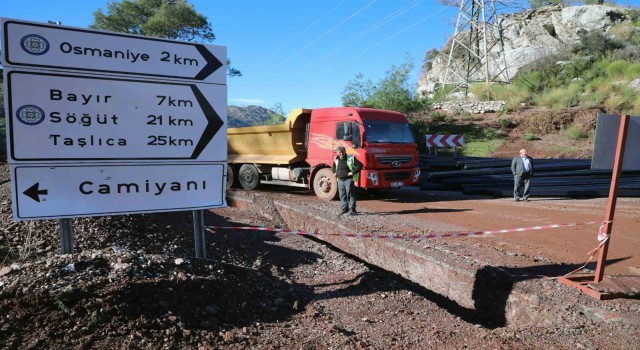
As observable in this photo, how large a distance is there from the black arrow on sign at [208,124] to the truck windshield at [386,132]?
23.9 ft

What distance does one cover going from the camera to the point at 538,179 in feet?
45.8

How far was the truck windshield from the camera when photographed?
11.2 m

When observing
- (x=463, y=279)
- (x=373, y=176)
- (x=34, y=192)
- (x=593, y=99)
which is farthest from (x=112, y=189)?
(x=593, y=99)

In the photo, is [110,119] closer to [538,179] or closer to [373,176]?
[373,176]

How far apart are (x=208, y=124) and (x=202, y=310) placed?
1747 millimetres

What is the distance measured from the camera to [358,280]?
18.1 feet

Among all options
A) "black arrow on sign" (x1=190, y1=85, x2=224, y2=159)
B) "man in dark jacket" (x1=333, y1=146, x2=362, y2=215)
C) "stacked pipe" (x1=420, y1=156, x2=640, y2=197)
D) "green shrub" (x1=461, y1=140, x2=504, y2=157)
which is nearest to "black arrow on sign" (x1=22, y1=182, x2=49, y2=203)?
"black arrow on sign" (x1=190, y1=85, x2=224, y2=159)

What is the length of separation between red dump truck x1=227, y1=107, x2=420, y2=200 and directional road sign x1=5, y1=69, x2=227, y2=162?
723 cm

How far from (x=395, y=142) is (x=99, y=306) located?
947 cm

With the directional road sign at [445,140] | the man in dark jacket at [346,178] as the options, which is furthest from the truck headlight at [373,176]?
the directional road sign at [445,140]

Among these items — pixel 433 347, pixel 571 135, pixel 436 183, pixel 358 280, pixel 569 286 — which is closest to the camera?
pixel 433 347

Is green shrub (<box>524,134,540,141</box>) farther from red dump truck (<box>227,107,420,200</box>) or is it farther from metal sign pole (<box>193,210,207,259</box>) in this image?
metal sign pole (<box>193,210,207,259</box>)

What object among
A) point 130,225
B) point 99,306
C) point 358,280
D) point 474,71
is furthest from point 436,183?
point 474,71

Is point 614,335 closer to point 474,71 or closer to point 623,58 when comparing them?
point 623,58
